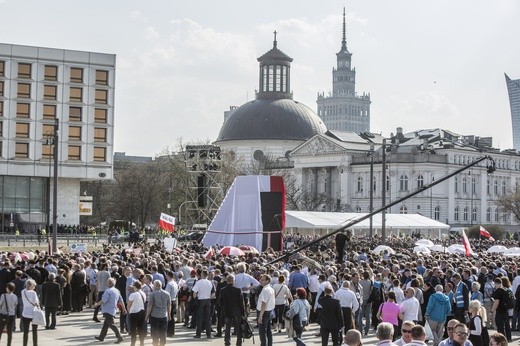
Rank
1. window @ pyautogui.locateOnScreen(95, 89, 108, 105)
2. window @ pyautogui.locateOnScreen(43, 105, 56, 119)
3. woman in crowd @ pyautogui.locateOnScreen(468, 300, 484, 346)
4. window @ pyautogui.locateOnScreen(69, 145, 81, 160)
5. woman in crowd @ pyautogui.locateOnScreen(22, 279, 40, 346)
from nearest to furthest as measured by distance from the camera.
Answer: woman in crowd @ pyautogui.locateOnScreen(468, 300, 484, 346)
woman in crowd @ pyautogui.locateOnScreen(22, 279, 40, 346)
window @ pyautogui.locateOnScreen(43, 105, 56, 119)
window @ pyautogui.locateOnScreen(69, 145, 81, 160)
window @ pyautogui.locateOnScreen(95, 89, 108, 105)

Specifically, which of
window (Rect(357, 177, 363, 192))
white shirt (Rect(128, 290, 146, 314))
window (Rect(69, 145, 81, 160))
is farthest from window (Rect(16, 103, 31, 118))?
window (Rect(357, 177, 363, 192))

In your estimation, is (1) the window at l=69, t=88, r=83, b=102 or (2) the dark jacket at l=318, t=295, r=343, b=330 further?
(1) the window at l=69, t=88, r=83, b=102

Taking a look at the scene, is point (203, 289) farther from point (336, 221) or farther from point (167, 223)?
point (336, 221)

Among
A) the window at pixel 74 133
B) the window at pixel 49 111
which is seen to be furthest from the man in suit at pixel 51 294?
the window at pixel 74 133

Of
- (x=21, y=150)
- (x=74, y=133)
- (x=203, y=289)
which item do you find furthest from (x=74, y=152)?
(x=203, y=289)

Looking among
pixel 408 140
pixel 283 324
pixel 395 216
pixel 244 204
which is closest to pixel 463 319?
pixel 283 324

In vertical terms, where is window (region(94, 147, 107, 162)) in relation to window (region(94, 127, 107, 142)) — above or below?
below

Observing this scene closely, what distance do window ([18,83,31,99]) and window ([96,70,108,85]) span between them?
18.8 feet

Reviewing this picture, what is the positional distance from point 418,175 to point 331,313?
106268mm

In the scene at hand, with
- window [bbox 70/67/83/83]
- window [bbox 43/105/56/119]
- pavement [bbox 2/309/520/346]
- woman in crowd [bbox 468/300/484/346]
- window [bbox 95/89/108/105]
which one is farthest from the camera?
window [bbox 95/89/108/105]

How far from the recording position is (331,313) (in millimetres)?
19391

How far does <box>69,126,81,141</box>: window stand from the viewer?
8012 centimetres

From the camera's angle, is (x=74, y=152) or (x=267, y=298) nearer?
Answer: (x=267, y=298)

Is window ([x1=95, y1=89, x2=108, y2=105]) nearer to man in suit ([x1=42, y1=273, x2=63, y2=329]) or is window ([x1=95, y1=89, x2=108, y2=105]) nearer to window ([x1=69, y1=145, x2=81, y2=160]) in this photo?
window ([x1=69, y1=145, x2=81, y2=160])
